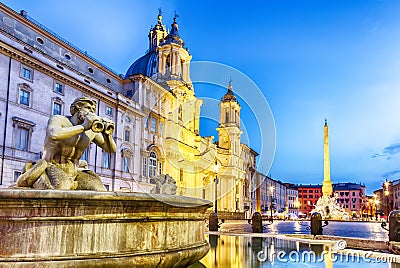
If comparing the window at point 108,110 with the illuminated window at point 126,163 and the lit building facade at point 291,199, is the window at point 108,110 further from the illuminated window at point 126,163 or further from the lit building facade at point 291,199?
the lit building facade at point 291,199

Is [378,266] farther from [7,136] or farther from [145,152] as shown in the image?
[145,152]

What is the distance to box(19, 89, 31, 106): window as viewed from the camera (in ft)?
89.1

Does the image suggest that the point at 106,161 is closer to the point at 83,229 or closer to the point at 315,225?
the point at 315,225

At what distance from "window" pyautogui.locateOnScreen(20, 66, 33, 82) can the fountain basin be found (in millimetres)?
25602

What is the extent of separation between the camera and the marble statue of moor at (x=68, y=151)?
5.34m

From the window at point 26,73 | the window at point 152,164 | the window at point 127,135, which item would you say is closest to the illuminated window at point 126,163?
the window at point 127,135

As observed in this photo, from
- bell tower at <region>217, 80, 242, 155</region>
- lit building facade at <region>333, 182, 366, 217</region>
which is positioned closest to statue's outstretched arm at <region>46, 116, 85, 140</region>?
bell tower at <region>217, 80, 242, 155</region>

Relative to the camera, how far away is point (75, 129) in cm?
552

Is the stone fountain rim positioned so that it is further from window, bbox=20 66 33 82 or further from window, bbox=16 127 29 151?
window, bbox=20 66 33 82

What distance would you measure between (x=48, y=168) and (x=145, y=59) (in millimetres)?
59901

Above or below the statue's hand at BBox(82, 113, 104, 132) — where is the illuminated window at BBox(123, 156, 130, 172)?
above

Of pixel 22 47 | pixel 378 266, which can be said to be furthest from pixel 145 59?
pixel 378 266

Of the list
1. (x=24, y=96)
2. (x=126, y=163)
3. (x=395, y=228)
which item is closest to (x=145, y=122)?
(x=126, y=163)

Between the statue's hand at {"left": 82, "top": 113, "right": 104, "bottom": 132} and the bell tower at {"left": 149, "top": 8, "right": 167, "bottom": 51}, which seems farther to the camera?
the bell tower at {"left": 149, "top": 8, "right": 167, "bottom": 51}
